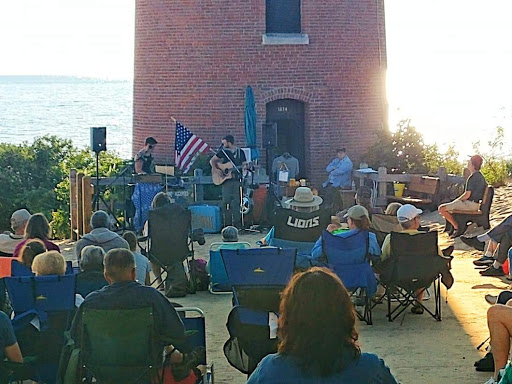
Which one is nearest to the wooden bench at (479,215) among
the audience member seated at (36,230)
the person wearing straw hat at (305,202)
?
the person wearing straw hat at (305,202)

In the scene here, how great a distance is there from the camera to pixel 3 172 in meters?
23.9

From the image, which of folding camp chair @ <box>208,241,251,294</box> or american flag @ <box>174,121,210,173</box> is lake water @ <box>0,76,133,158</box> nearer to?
american flag @ <box>174,121,210,173</box>

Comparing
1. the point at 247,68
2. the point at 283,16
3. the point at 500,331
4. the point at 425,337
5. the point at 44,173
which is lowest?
the point at 425,337

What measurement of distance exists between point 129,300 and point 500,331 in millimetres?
2653

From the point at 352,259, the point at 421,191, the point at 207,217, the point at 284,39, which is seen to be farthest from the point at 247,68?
the point at 352,259

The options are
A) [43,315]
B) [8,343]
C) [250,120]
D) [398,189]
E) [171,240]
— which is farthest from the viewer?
[250,120]

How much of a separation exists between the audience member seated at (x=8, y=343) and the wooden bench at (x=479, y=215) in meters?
9.75

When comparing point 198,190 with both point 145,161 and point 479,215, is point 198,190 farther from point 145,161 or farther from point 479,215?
point 479,215

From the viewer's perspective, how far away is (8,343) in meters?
5.96

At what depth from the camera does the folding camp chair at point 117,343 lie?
18.7ft

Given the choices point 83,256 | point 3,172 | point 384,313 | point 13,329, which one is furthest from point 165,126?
point 13,329

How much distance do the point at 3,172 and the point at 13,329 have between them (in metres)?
18.4

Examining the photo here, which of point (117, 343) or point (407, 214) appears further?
point (407, 214)

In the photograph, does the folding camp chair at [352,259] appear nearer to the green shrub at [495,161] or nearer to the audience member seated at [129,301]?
the audience member seated at [129,301]
